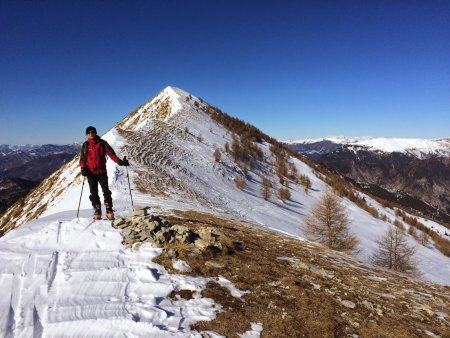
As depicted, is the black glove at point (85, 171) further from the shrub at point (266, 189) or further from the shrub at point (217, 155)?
the shrub at point (217, 155)

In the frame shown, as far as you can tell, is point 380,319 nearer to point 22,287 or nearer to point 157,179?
point 22,287

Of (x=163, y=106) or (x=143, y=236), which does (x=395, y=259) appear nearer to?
(x=143, y=236)

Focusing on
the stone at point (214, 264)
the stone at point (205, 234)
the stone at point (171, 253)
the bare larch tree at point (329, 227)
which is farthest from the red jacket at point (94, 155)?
the bare larch tree at point (329, 227)

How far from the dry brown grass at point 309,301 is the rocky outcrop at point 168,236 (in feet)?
1.19

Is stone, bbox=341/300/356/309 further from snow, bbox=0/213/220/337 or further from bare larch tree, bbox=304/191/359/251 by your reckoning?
bare larch tree, bbox=304/191/359/251

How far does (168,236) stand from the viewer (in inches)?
384

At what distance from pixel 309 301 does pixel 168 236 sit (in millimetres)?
4659

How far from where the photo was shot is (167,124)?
43938 mm

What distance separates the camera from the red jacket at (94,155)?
36.6 ft

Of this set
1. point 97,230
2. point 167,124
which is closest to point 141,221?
point 97,230

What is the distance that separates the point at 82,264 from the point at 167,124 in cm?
3734

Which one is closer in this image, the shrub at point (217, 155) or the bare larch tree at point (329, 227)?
the bare larch tree at point (329, 227)

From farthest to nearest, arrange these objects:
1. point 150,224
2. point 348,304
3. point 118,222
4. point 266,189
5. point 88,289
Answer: point 266,189, point 118,222, point 150,224, point 348,304, point 88,289

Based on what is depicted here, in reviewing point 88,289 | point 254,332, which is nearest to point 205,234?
point 88,289
